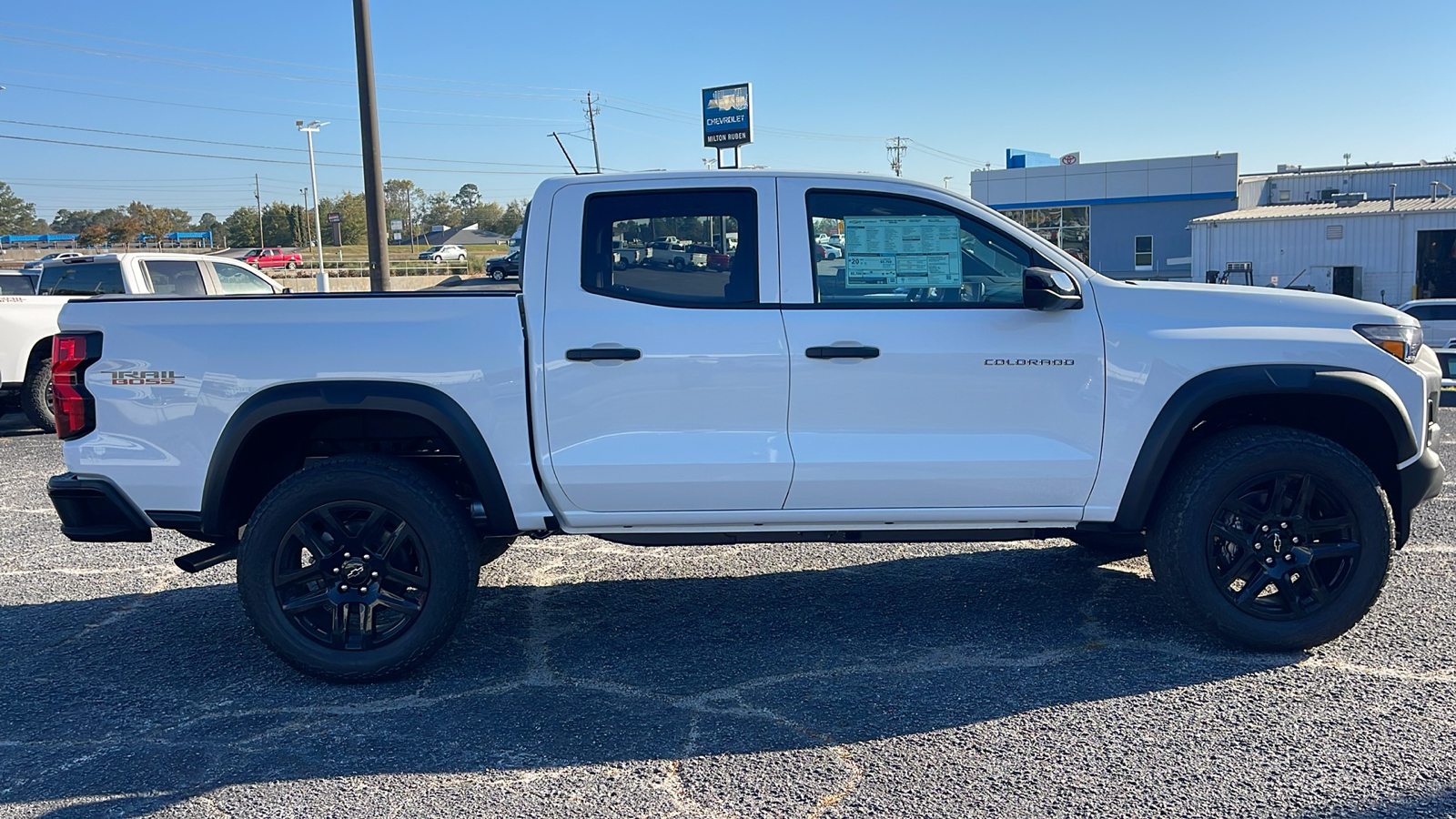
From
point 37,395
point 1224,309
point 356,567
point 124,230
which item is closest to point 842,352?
point 1224,309

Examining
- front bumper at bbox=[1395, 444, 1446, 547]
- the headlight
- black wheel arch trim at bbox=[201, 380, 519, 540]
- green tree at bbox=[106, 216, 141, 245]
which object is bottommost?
front bumper at bbox=[1395, 444, 1446, 547]

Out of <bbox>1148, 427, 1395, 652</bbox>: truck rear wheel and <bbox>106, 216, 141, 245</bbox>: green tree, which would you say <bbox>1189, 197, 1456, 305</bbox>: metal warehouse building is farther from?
<bbox>106, 216, 141, 245</bbox>: green tree

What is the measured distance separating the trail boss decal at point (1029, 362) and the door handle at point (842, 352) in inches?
17.6

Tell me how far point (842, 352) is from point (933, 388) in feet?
1.23

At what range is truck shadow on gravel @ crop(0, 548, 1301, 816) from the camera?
367cm

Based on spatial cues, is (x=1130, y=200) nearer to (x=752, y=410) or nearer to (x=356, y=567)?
(x=752, y=410)

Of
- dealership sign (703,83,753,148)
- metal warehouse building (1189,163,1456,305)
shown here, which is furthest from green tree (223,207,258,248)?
metal warehouse building (1189,163,1456,305)

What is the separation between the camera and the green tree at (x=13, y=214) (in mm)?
110875

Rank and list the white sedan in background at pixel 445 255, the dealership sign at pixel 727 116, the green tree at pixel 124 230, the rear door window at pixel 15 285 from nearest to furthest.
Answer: the rear door window at pixel 15 285 → the dealership sign at pixel 727 116 → the white sedan in background at pixel 445 255 → the green tree at pixel 124 230

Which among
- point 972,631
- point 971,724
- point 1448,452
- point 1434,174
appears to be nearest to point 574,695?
point 971,724

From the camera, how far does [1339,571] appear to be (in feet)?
14.4

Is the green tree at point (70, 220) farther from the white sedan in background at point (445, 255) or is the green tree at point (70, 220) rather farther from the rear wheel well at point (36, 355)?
the rear wheel well at point (36, 355)

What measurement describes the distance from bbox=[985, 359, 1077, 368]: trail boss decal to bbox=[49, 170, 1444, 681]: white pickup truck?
0.01 m

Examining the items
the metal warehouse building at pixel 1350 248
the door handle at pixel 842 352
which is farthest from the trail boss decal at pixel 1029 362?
the metal warehouse building at pixel 1350 248
